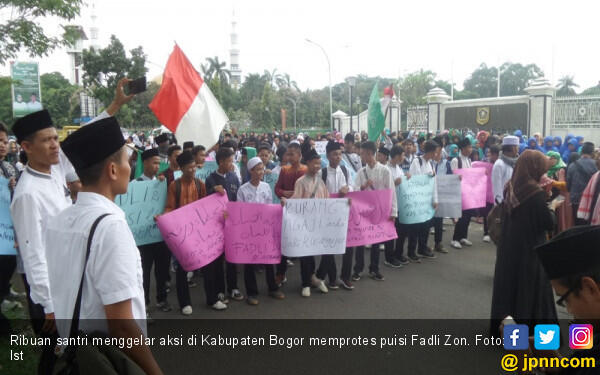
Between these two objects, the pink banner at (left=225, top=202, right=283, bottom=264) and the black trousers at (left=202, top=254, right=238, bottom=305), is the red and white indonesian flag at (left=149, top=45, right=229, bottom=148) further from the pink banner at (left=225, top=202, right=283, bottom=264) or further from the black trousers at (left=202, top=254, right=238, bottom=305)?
the black trousers at (left=202, top=254, right=238, bottom=305)

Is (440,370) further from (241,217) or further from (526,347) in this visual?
(241,217)

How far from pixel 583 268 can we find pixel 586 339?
26 cm

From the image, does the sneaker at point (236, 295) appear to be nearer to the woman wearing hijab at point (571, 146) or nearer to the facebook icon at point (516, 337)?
the facebook icon at point (516, 337)

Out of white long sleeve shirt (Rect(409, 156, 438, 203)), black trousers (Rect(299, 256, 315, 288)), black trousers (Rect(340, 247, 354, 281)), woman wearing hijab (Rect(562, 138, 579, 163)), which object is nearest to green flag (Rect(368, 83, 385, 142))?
white long sleeve shirt (Rect(409, 156, 438, 203))

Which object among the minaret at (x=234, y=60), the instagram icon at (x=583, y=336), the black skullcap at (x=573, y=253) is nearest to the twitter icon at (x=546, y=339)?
the instagram icon at (x=583, y=336)

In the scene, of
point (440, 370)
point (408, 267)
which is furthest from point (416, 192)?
point (440, 370)

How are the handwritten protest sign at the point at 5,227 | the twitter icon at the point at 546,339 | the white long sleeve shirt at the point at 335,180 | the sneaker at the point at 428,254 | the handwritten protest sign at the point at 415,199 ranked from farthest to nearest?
the sneaker at the point at 428,254
the handwritten protest sign at the point at 415,199
the white long sleeve shirt at the point at 335,180
the handwritten protest sign at the point at 5,227
the twitter icon at the point at 546,339

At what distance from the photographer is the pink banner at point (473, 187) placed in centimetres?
802

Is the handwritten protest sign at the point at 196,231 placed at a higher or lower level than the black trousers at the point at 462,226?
higher

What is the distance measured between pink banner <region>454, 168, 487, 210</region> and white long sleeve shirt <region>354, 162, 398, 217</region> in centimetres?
227

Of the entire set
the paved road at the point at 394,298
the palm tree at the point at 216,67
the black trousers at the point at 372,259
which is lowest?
the paved road at the point at 394,298

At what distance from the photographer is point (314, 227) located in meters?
5.61

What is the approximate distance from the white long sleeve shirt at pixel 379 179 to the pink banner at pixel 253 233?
1461 millimetres

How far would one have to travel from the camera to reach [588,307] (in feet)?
5.47
